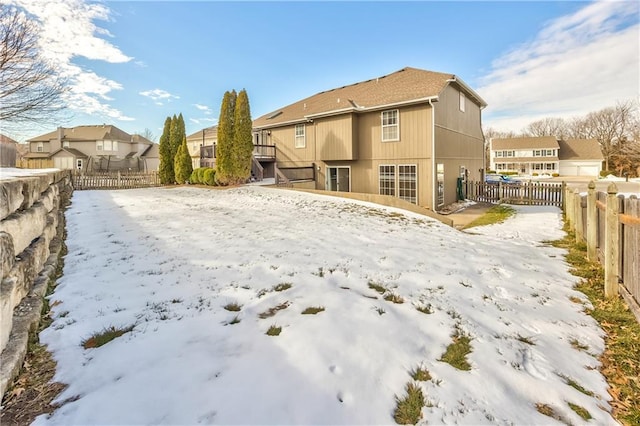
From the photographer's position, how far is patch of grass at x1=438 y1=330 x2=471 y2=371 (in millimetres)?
2766

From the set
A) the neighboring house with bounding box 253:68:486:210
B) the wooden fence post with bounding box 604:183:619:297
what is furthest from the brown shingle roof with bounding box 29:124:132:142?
the wooden fence post with bounding box 604:183:619:297

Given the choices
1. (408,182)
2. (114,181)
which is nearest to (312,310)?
(408,182)

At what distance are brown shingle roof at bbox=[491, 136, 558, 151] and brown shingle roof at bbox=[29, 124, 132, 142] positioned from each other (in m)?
64.9

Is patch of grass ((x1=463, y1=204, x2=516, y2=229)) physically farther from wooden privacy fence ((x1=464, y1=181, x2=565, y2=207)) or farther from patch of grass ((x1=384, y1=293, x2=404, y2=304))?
patch of grass ((x1=384, y1=293, x2=404, y2=304))

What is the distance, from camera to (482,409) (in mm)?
2270

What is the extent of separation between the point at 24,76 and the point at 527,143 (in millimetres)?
66220

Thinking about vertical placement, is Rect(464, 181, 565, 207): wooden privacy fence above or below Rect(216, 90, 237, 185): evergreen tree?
below

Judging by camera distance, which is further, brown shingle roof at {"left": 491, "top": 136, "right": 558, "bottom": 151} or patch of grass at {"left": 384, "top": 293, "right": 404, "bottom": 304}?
brown shingle roof at {"left": 491, "top": 136, "right": 558, "bottom": 151}

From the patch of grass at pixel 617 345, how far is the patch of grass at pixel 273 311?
2.98 m

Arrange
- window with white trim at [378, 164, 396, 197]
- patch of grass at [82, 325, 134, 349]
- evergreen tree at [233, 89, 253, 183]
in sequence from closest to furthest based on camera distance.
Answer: patch of grass at [82, 325, 134, 349] → window with white trim at [378, 164, 396, 197] → evergreen tree at [233, 89, 253, 183]

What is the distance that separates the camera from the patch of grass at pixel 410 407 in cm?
210

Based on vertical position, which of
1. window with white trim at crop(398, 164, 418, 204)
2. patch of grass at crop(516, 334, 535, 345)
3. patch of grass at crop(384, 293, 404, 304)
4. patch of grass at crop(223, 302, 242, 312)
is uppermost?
window with white trim at crop(398, 164, 418, 204)

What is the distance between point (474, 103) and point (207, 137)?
3181 centimetres

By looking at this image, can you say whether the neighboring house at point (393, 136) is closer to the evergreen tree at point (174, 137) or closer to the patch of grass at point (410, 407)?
the evergreen tree at point (174, 137)
